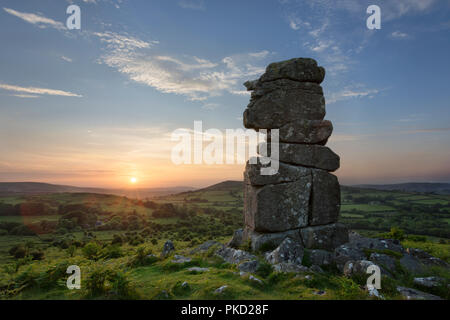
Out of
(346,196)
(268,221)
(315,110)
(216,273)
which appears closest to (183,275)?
(216,273)

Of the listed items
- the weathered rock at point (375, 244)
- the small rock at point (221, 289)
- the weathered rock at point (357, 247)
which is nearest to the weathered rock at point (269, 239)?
the weathered rock at point (357, 247)

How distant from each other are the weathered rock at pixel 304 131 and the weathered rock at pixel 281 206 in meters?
2.86

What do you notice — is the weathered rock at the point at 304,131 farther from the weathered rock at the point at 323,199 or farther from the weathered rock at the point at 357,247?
the weathered rock at the point at 357,247

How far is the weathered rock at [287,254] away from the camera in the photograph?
12461 millimetres

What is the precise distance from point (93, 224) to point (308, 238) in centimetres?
6409

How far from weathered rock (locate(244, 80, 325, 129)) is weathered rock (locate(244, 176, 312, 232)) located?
4.52 meters

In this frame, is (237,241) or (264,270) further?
(237,241)

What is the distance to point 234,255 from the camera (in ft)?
46.7

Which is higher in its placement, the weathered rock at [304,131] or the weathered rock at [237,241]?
the weathered rock at [304,131]

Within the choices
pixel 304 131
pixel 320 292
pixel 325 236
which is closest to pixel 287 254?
pixel 320 292

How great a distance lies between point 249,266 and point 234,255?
268 cm

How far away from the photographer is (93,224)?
62469 millimetres

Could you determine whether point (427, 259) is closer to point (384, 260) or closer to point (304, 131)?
point (384, 260)
